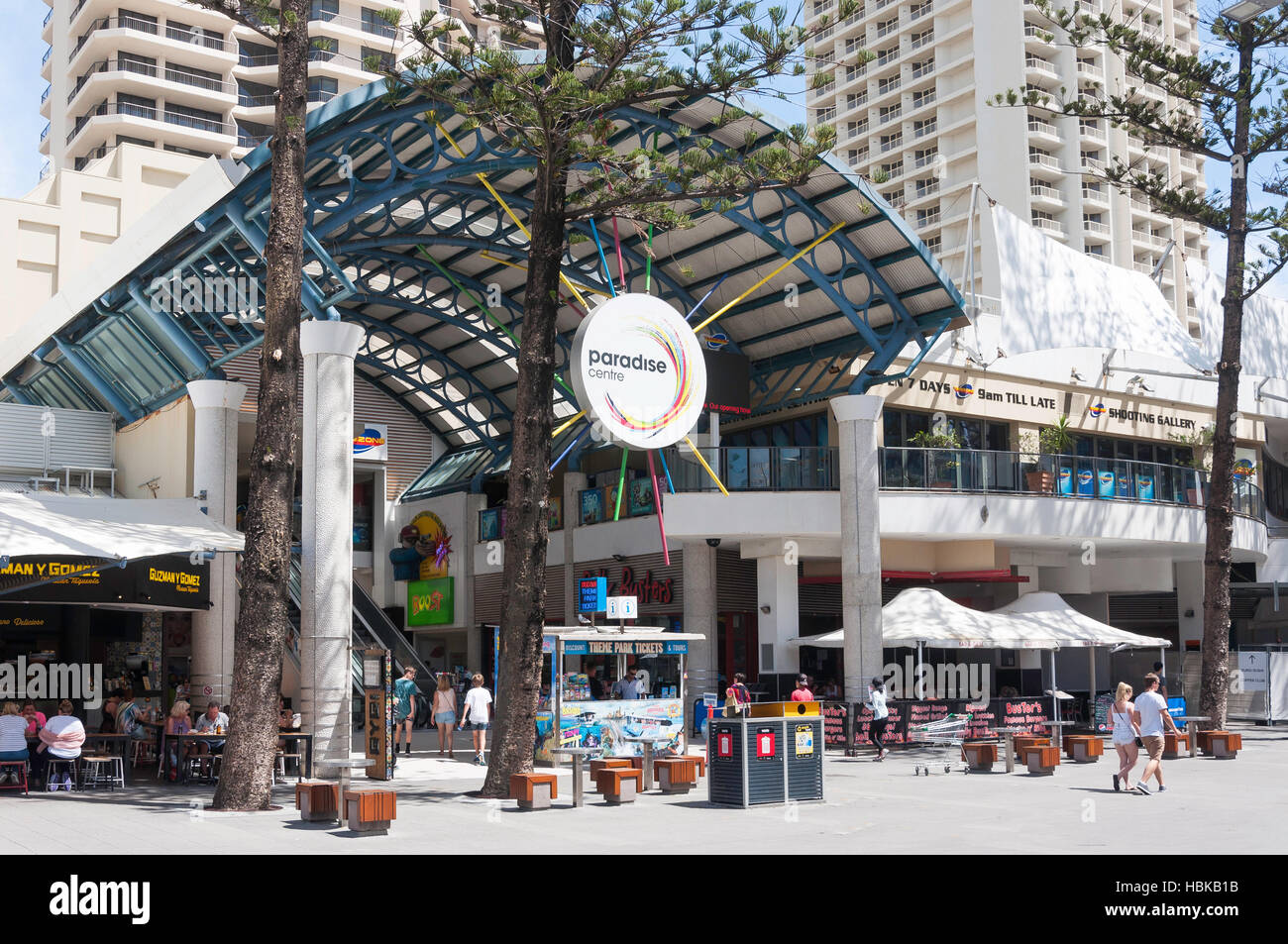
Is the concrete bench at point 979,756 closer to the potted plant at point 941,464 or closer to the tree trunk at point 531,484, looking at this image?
the tree trunk at point 531,484

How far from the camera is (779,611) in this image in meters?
32.1

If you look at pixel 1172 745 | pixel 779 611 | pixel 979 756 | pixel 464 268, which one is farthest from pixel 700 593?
pixel 1172 745

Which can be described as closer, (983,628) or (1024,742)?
(1024,742)

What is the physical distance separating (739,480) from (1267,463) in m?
27.4

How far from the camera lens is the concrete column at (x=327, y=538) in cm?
2125

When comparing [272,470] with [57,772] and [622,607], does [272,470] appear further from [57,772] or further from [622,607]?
[622,607]

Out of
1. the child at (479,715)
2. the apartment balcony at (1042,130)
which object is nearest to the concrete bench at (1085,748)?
the child at (479,715)

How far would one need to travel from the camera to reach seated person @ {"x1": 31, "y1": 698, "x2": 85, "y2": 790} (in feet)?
61.3

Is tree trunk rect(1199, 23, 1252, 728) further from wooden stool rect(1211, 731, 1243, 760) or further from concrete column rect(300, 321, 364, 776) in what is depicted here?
concrete column rect(300, 321, 364, 776)

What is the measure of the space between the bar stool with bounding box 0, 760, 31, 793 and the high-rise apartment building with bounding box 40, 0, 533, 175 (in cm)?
5235

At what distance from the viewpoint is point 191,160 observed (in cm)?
4681

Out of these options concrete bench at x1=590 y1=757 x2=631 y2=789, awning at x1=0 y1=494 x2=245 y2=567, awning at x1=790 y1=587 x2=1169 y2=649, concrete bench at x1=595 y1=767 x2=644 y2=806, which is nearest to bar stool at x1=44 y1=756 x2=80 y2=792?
awning at x1=0 y1=494 x2=245 y2=567

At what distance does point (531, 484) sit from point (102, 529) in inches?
262
